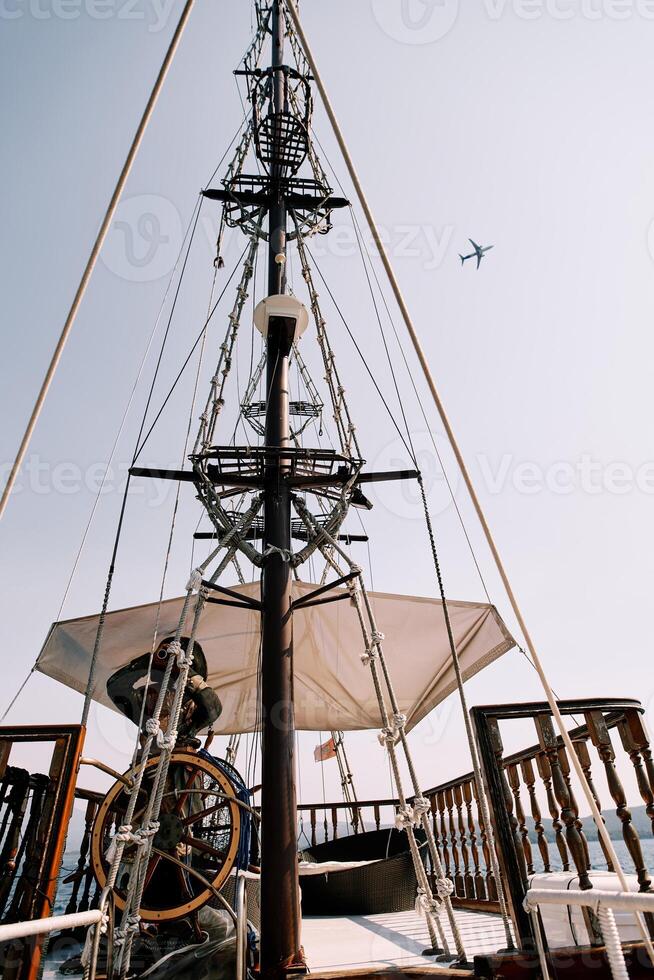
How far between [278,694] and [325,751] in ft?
23.8

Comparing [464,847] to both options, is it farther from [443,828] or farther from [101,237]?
[101,237]

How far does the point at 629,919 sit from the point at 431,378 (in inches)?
96.9

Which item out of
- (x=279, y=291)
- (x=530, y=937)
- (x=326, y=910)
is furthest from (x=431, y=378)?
(x=326, y=910)

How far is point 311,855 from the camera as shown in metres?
7.54

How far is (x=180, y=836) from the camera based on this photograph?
13.2 ft

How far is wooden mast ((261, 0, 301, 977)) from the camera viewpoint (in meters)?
3.50

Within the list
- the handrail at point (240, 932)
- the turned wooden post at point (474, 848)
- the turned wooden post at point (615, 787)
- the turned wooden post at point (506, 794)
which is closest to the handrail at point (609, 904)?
the turned wooden post at point (506, 794)

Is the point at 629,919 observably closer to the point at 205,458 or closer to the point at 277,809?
the point at 277,809

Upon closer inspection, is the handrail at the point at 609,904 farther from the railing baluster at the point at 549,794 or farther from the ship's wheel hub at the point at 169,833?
the ship's wheel hub at the point at 169,833

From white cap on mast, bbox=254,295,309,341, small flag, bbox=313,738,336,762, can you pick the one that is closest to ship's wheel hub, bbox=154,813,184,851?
white cap on mast, bbox=254,295,309,341

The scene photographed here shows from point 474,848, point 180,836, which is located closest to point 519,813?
point 474,848

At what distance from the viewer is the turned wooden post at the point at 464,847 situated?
16.8ft

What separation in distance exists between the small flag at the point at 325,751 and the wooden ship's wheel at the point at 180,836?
6.33 m

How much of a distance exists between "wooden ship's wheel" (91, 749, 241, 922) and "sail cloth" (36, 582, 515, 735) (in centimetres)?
257
